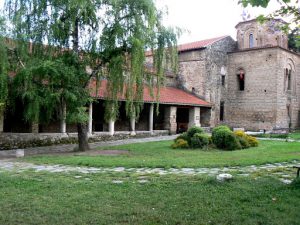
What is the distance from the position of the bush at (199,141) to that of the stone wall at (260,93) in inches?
520

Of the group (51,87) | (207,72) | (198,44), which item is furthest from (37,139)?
(198,44)

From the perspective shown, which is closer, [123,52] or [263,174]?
[263,174]

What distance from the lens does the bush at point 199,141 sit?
14.0 meters

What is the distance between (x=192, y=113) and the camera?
23.9m

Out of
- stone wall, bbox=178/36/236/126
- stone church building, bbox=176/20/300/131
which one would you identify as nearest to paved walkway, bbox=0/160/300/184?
stone wall, bbox=178/36/236/126

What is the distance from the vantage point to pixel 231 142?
13773 mm

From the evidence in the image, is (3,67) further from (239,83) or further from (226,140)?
(239,83)

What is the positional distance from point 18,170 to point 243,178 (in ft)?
18.0

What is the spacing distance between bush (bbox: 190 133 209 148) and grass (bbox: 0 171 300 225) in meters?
7.14

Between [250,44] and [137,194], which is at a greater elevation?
[250,44]

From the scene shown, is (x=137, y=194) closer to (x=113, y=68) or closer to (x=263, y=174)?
(x=263, y=174)

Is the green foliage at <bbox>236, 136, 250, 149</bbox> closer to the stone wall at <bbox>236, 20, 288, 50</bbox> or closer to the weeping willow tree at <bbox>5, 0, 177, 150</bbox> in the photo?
the weeping willow tree at <bbox>5, 0, 177, 150</bbox>

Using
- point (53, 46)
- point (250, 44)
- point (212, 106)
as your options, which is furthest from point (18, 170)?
point (250, 44)

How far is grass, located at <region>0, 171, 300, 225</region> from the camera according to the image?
4.34m
